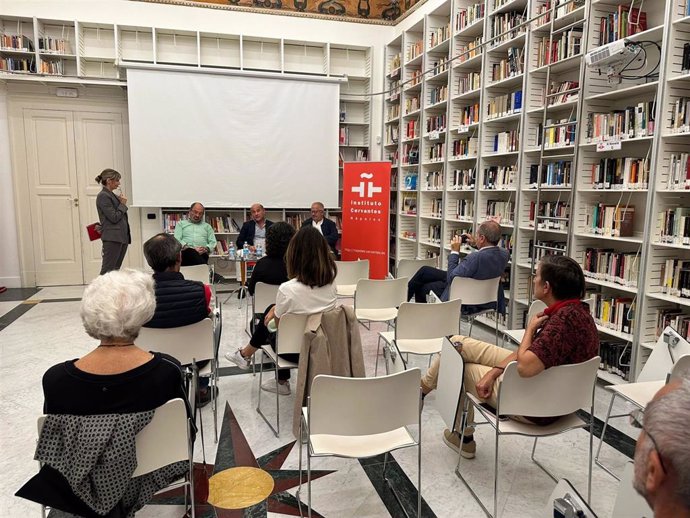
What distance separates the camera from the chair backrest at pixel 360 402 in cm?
189

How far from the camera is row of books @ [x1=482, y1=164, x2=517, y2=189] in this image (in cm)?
499

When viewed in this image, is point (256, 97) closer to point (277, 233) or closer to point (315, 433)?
point (277, 233)

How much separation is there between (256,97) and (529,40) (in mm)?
4113

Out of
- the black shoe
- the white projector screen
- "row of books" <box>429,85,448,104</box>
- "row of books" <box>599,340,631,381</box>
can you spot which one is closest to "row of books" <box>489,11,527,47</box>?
"row of books" <box>429,85,448,104</box>

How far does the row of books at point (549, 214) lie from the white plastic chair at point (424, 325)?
5.49ft

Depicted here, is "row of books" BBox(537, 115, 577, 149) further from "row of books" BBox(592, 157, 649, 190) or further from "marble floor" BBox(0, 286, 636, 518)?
"marble floor" BBox(0, 286, 636, 518)

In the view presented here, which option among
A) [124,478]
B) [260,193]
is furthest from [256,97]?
[124,478]

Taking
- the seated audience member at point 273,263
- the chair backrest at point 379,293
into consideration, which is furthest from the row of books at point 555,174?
the seated audience member at point 273,263

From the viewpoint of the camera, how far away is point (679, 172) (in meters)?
3.28

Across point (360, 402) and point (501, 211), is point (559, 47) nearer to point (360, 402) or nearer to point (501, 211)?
point (501, 211)

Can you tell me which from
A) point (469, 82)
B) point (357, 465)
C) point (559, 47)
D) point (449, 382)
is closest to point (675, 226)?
point (559, 47)

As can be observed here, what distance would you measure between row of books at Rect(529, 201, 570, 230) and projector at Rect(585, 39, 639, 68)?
123 cm

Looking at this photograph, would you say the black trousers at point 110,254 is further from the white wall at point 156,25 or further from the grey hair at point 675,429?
the grey hair at point 675,429

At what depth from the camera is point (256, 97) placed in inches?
285
